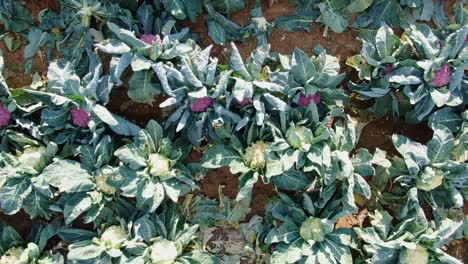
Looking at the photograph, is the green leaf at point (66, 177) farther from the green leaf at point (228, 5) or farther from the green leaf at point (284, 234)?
the green leaf at point (228, 5)

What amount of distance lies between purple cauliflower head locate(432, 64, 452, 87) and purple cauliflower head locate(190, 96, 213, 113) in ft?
6.57

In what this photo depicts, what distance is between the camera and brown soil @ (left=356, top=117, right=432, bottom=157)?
5477 mm

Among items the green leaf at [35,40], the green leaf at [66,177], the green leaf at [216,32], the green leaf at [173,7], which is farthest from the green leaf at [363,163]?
the green leaf at [35,40]

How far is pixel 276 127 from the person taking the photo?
4.98 metres

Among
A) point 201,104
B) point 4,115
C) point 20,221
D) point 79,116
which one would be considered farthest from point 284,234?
point 4,115

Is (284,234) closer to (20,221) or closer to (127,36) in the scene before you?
(127,36)

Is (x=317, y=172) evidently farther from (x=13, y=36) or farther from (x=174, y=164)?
(x=13, y=36)

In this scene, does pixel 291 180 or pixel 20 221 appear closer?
pixel 291 180

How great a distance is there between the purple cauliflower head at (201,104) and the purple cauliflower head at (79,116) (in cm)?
94

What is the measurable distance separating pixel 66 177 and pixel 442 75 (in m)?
3.43

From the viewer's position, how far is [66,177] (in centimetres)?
491

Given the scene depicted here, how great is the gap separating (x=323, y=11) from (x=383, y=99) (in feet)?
3.26

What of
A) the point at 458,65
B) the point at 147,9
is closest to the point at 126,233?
the point at 147,9

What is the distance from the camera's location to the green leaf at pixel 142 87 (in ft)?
16.4
